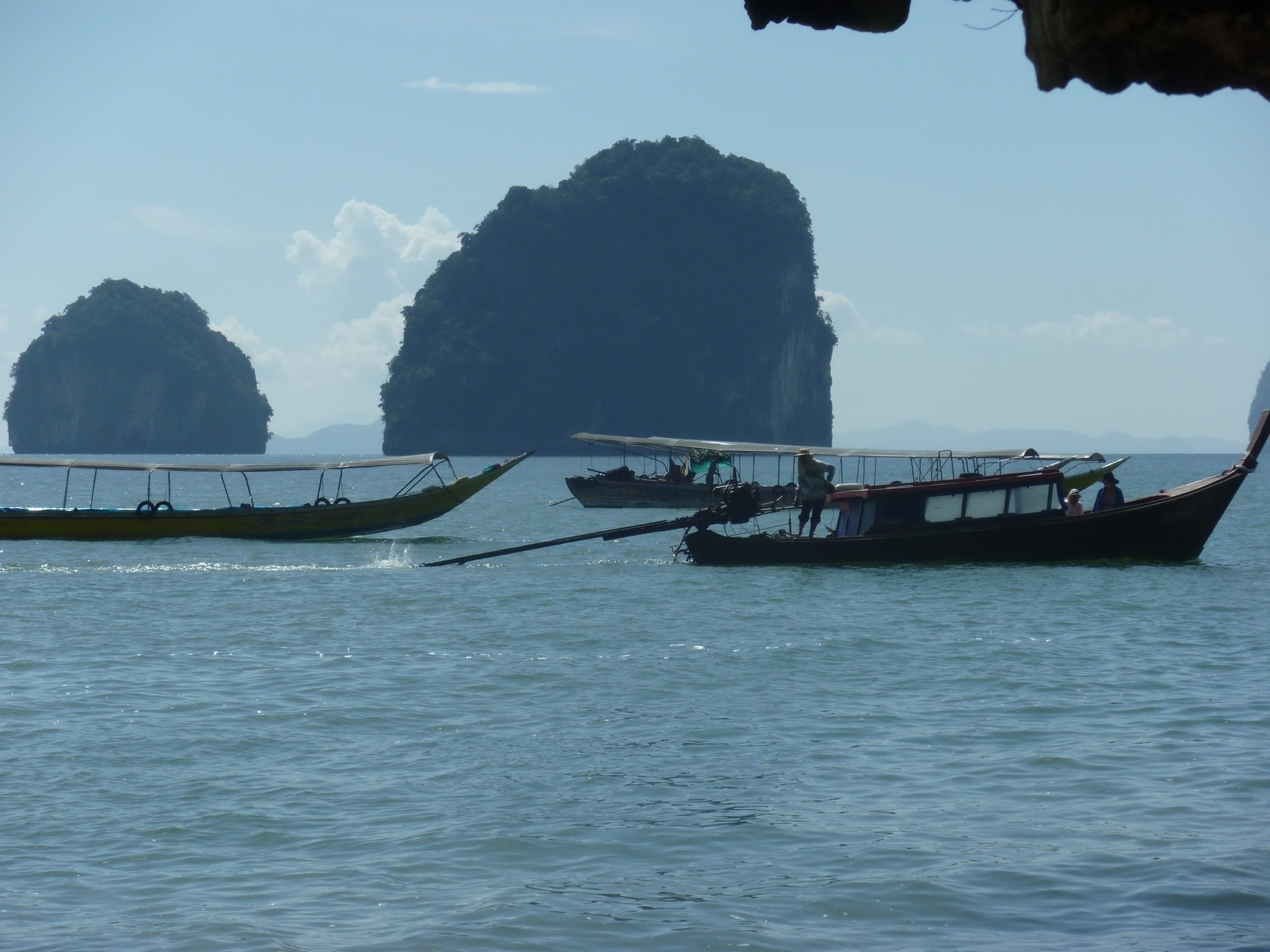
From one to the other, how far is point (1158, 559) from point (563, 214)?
155 m

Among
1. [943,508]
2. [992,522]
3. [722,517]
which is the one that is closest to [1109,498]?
[992,522]

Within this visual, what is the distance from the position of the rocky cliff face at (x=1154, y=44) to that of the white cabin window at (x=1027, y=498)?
2259cm

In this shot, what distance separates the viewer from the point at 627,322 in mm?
174375

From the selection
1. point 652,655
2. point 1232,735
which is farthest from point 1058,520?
point 1232,735

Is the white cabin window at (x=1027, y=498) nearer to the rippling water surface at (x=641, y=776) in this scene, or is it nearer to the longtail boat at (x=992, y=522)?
the longtail boat at (x=992, y=522)

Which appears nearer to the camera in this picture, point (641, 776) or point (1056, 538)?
point (641, 776)

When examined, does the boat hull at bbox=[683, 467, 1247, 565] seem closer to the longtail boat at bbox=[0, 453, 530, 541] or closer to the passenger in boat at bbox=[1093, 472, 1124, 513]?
the passenger in boat at bbox=[1093, 472, 1124, 513]

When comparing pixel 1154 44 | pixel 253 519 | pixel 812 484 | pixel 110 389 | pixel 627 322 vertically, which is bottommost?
pixel 253 519

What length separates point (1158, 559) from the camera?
91.3ft

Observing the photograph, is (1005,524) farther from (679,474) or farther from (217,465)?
(679,474)

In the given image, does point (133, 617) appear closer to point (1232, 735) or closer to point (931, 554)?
point (931, 554)

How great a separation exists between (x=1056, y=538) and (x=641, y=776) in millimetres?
16696

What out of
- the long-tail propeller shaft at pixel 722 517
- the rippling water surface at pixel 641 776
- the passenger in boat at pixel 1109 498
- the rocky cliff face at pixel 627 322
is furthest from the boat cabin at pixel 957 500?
the rocky cliff face at pixel 627 322

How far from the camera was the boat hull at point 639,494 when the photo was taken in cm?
5328
